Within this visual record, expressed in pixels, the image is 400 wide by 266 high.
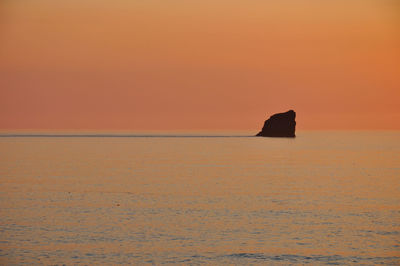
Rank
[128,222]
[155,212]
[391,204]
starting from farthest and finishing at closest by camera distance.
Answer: [391,204], [155,212], [128,222]

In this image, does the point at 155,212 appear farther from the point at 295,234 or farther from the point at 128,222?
the point at 295,234

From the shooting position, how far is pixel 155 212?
49938mm

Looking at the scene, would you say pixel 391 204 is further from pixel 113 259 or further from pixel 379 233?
pixel 113 259

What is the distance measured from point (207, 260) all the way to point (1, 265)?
A: 12.7 meters

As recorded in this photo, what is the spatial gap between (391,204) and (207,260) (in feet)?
95.7

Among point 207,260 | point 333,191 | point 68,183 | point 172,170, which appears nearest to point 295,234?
point 207,260

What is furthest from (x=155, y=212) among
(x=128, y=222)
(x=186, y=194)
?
(x=186, y=194)

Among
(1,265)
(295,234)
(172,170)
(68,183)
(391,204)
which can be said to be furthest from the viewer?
(172,170)

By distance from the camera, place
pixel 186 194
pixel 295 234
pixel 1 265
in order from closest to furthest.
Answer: pixel 1 265
pixel 295 234
pixel 186 194

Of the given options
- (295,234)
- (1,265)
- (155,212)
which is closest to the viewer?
(1,265)

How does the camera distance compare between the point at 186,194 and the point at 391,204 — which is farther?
the point at 186,194

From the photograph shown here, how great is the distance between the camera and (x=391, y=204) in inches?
2200

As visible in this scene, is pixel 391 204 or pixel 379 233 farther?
pixel 391 204

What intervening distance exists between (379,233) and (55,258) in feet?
78.8
